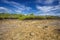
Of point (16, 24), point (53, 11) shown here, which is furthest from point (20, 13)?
point (53, 11)

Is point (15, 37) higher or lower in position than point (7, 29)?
lower

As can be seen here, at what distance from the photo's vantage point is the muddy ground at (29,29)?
1.64 meters

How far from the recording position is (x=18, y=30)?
1675 millimetres

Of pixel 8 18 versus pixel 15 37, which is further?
pixel 8 18

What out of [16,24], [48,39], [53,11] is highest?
[53,11]

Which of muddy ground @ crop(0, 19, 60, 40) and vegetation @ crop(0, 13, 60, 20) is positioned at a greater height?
vegetation @ crop(0, 13, 60, 20)

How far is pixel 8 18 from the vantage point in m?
1.74

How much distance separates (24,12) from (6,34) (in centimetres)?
42

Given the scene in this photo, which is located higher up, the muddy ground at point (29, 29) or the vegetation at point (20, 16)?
the vegetation at point (20, 16)

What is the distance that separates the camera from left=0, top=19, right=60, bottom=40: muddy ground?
1.64 metres

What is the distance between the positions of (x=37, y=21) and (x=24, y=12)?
24 cm

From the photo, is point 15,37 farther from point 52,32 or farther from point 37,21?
point 52,32

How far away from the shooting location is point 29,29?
1.70 metres

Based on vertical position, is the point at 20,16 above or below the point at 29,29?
above
